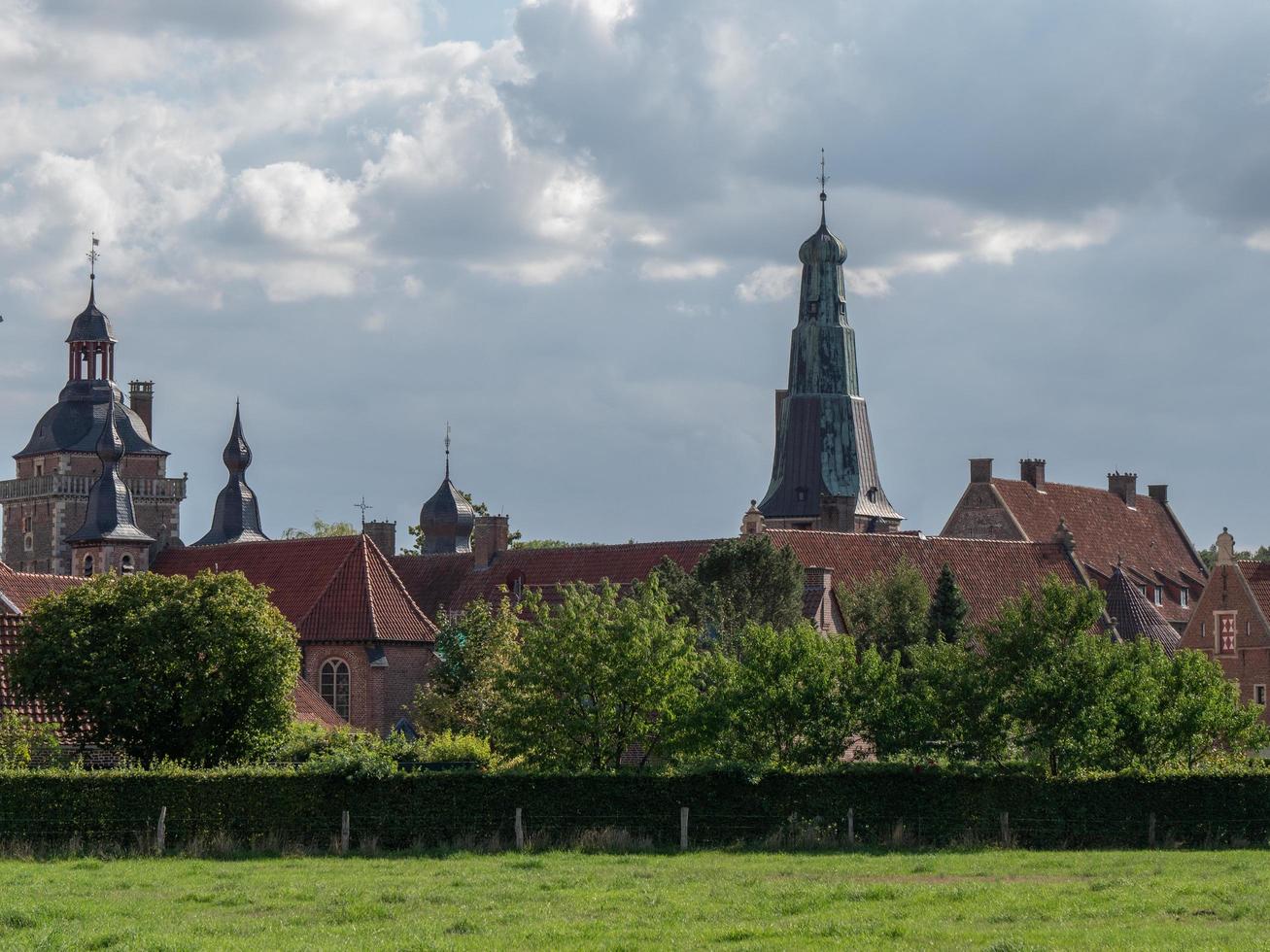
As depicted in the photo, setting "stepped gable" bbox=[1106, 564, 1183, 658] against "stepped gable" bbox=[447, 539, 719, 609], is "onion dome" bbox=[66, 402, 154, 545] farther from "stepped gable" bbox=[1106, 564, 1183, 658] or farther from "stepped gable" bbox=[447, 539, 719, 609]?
"stepped gable" bbox=[1106, 564, 1183, 658]

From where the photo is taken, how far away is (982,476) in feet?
341

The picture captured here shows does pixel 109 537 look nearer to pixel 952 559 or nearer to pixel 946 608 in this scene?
pixel 952 559

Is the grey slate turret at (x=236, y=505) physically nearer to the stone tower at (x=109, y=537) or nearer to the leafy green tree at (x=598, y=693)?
the stone tower at (x=109, y=537)

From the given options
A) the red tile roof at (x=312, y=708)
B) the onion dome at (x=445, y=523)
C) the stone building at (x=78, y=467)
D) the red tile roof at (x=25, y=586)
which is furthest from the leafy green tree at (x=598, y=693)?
the stone building at (x=78, y=467)

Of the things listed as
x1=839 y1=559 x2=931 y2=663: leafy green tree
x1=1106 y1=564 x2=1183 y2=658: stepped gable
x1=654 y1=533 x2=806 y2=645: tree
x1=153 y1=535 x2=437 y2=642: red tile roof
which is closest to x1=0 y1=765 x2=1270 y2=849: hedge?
x1=654 y1=533 x2=806 y2=645: tree

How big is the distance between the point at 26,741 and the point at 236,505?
86.3m

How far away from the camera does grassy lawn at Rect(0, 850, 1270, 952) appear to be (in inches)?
1047

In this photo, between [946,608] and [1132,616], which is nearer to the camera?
[946,608]

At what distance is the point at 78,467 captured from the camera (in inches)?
6112

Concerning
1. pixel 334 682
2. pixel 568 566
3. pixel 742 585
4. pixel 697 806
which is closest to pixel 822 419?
pixel 568 566

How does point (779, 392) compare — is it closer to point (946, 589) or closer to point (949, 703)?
point (946, 589)

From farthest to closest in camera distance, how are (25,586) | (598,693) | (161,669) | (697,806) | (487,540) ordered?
(487,540)
(25,586)
(161,669)
(598,693)
(697,806)

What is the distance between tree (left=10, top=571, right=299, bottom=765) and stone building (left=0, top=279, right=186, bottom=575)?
103766mm

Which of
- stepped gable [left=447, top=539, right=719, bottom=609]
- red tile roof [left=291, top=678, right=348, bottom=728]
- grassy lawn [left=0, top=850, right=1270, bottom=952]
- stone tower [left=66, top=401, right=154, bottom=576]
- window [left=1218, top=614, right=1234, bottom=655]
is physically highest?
stone tower [left=66, top=401, right=154, bottom=576]
